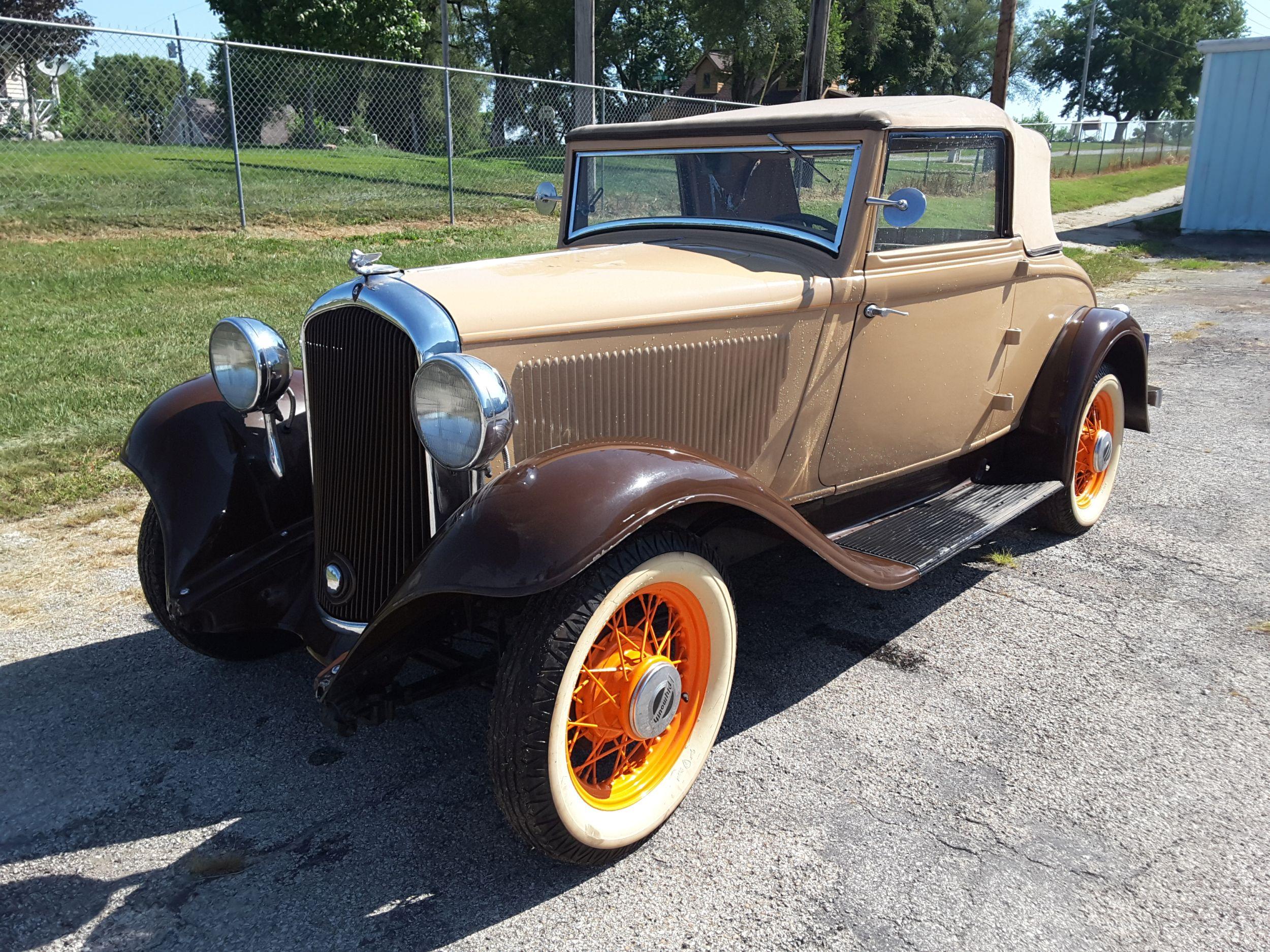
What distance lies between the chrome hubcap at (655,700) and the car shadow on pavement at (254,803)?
361 millimetres

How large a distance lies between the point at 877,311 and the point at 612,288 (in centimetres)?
97

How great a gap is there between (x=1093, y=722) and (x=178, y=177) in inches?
448

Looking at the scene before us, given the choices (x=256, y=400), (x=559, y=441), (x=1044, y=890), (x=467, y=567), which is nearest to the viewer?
(x=467, y=567)

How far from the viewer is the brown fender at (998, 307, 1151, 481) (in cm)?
403

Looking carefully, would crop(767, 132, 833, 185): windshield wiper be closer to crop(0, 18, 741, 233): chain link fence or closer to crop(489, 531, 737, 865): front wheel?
crop(489, 531, 737, 865): front wheel

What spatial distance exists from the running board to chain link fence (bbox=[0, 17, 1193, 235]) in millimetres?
6078

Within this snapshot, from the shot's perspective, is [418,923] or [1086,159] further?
[1086,159]

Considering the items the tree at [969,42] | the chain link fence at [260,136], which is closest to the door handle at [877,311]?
the chain link fence at [260,136]

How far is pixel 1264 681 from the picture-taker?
10.3 ft

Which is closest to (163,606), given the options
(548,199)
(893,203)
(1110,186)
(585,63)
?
(548,199)

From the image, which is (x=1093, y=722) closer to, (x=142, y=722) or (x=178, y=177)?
(x=142, y=722)

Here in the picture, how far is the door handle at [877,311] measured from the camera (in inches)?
125

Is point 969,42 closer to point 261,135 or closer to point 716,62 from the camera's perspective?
point 716,62

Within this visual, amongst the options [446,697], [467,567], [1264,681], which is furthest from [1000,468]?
[467,567]
